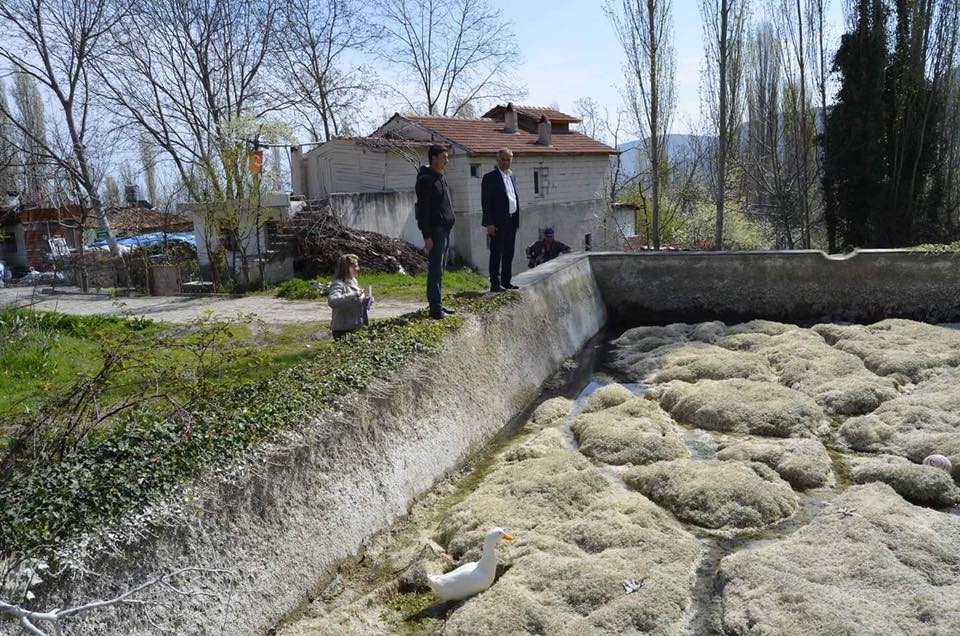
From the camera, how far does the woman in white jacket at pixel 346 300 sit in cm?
720

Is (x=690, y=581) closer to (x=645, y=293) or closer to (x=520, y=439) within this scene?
(x=520, y=439)

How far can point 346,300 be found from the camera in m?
7.19

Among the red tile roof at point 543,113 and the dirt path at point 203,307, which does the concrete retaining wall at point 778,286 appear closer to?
the dirt path at point 203,307

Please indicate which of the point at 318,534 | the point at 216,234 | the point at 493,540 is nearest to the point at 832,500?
the point at 493,540

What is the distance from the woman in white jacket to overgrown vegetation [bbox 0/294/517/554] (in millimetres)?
1471

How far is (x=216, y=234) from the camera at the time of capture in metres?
18.2

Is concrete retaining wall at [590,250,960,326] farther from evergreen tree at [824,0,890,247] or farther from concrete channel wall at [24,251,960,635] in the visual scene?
evergreen tree at [824,0,890,247]

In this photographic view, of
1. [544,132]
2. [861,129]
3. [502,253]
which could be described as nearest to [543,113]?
[544,132]

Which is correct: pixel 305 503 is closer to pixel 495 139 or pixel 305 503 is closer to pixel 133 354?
pixel 133 354

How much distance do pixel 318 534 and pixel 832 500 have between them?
342 centimetres

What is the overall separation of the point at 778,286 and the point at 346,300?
6.91 metres

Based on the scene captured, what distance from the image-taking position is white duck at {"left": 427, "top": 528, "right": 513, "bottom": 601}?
4066 mm

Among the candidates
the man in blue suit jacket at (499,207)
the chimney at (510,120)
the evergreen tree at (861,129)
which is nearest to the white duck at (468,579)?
the man in blue suit jacket at (499,207)

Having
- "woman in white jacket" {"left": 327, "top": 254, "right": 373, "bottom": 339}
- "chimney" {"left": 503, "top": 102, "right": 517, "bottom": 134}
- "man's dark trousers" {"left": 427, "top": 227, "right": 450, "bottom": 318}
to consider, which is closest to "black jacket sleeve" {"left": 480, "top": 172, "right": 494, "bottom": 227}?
"man's dark trousers" {"left": 427, "top": 227, "right": 450, "bottom": 318}
